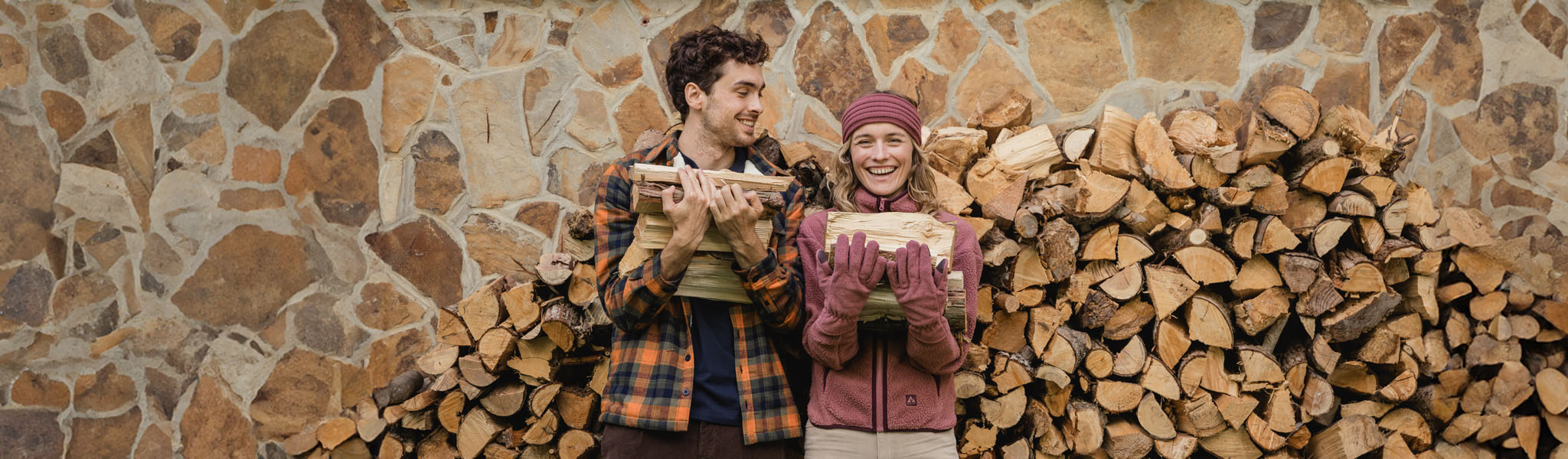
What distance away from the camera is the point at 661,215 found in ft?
6.96

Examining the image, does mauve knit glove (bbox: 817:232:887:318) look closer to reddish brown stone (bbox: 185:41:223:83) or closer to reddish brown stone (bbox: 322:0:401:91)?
reddish brown stone (bbox: 322:0:401:91)

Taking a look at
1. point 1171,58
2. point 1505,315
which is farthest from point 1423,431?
point 1171,58

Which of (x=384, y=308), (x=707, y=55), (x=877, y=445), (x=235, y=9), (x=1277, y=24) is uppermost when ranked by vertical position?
(x=707, y=55)

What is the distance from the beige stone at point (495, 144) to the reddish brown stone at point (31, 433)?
5.73ft

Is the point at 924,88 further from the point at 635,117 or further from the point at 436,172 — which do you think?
the point at 436,172

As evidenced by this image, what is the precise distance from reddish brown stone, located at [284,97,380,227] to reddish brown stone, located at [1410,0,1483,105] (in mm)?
4062

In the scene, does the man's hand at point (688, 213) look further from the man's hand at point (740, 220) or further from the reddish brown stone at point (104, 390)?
the reddish brown stone at point (104, 390)

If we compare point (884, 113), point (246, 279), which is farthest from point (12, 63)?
point (884, 113)

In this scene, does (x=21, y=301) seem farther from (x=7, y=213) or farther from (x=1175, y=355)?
→ (x=1175, y=355)

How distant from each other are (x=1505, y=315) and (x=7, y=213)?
551cm

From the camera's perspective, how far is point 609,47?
337cm

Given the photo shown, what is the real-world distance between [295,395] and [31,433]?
917 millimetres

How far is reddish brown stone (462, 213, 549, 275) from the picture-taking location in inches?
132

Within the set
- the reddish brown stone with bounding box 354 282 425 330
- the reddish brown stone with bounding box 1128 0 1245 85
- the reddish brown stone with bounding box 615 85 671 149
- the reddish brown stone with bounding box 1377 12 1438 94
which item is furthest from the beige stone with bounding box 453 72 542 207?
the reddish brown stone with bounding box 1377 12 1438 94
